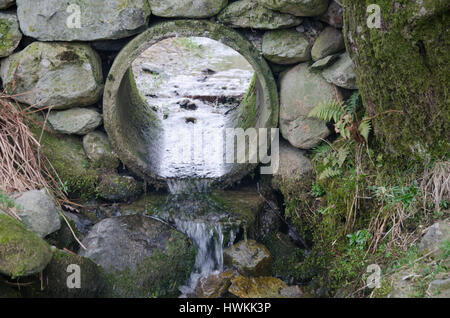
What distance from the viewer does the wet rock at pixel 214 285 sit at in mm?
4336

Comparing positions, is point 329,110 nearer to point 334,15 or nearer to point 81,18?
point 334,15

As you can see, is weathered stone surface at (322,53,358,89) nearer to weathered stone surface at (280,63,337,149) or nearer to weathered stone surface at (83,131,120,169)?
weathered stone surface at (280,63,337,149)

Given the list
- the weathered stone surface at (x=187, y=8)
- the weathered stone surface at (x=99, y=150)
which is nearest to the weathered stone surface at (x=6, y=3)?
the weathered stone surface at (x=187, y=8)

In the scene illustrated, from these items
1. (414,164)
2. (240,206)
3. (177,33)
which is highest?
(177,33)

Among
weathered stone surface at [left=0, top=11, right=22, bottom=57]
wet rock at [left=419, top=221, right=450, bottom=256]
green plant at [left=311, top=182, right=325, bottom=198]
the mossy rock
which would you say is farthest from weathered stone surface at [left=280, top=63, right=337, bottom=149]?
weathered stone surface at [left=0, top=11, right=22, bottom=57]

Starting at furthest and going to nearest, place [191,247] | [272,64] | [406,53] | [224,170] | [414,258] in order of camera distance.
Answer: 1. [224,170]
2. [272,64]
3. [191,247]
4. [406,53]
5. [414,258]

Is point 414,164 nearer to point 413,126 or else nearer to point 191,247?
point 413,126

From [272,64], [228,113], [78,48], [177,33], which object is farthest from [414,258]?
[228,113]

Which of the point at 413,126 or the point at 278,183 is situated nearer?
the point at 413,126

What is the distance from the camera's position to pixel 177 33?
4785 millimetres

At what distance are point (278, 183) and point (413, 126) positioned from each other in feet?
5.81

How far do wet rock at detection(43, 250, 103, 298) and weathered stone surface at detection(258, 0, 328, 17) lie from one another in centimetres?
302

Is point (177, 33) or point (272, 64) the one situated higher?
point (177, 33)

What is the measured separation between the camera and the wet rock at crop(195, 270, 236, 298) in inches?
171
